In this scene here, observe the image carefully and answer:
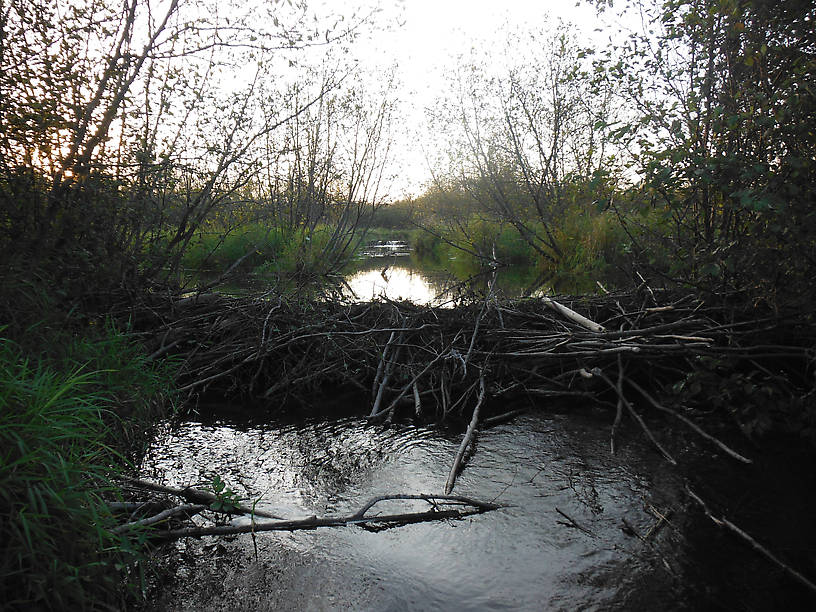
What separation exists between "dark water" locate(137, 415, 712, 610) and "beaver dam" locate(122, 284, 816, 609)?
15 mm

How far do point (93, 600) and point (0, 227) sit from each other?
119 inches

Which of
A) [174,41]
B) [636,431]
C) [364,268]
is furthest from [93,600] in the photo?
[364,268]

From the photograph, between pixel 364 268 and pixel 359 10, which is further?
pixel 364 268

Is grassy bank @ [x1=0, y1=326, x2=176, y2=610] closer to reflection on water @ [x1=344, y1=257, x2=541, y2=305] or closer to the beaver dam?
the beaver dam

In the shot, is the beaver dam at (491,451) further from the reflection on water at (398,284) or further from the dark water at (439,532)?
the reflection on water at (398,284)

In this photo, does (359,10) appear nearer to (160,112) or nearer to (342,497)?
(160,112)

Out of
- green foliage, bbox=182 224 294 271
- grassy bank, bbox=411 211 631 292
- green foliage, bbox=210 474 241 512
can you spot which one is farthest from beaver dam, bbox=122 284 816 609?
green foliage, bbox=182 224 294 271

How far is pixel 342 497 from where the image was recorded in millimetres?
3393

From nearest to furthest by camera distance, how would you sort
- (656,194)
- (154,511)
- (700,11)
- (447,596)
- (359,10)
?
(447,596) → (154,511) → (700,11) → (656,194) → (359,10)

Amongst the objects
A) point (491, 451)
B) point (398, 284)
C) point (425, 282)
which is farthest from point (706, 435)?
point (425, 282)

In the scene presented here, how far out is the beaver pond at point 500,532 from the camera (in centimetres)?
249

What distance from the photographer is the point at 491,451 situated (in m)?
4.00

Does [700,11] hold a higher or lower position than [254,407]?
higher

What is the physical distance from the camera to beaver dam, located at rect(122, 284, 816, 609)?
261 centimetres
